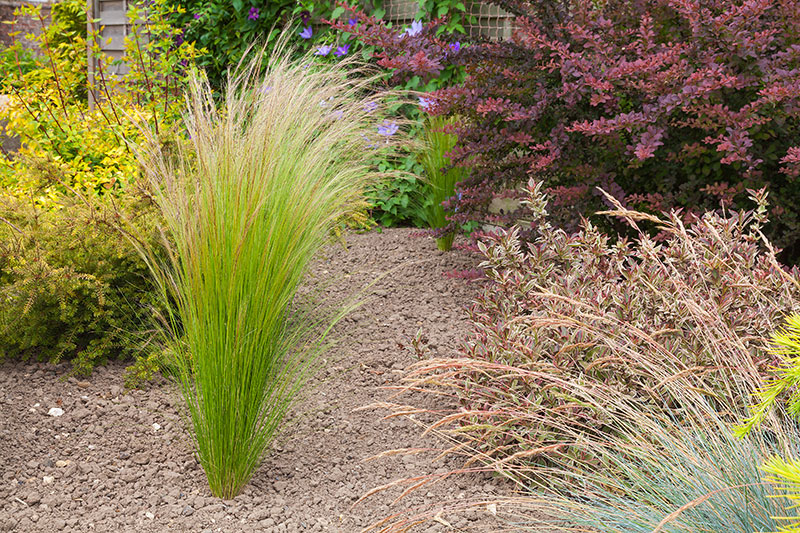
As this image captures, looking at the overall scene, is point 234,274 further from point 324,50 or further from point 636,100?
point 324,50

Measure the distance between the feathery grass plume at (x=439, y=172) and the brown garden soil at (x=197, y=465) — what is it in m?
1.31

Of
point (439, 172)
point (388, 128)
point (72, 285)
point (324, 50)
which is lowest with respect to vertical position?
point (72, 285)

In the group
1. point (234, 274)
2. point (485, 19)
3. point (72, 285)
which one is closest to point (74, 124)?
point (72, 285)

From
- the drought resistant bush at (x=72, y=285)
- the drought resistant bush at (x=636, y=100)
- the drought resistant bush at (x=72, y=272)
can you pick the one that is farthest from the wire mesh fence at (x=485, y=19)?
the drought resistant bush at (x=72, y=285)

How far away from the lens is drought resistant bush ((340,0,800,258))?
3047 millimetres

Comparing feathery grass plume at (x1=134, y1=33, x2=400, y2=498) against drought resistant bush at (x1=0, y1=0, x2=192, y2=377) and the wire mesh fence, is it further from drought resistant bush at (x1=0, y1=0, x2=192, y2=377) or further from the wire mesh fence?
the wire mesh fence

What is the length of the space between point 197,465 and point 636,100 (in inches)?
99.5

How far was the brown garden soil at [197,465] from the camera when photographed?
2174 millimetres

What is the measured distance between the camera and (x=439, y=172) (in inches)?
182

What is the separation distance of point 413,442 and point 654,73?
184cm

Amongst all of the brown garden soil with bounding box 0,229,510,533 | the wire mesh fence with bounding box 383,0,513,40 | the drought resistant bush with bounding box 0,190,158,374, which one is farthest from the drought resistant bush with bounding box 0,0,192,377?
the wire mesh fence with bounding box 383,0,513,40

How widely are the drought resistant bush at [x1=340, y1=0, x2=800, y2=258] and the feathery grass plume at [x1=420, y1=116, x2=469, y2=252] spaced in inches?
23.9

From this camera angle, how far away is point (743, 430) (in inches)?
39.1

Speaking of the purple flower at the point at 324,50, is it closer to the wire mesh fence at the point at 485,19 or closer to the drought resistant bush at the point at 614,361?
the wire mesh fence at the point at 485,19
